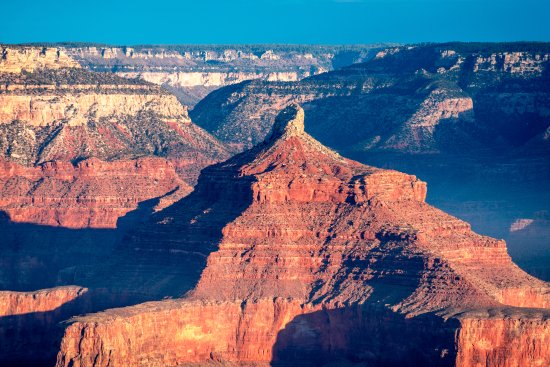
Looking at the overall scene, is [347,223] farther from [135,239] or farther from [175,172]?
[175,172]

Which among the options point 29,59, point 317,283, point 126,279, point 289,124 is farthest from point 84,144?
point 317,283

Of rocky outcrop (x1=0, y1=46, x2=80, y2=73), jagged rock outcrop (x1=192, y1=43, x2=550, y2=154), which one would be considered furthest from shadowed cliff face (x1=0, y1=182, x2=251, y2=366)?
jagged rock outcrop (x1=192, y1=43, x2=550, y2=154)

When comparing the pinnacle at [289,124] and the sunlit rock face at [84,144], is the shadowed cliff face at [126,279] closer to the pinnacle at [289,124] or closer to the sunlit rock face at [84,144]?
the pinnacle at [289,124]

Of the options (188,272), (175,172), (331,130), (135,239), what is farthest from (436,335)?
(331,130)

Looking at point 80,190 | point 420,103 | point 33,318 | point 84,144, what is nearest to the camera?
point 33,318

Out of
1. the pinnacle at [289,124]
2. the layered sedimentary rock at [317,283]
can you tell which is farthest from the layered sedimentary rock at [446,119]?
the layered sedimentary rock at [317,283]

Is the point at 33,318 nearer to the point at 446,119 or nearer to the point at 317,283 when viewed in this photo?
the point at 317,283

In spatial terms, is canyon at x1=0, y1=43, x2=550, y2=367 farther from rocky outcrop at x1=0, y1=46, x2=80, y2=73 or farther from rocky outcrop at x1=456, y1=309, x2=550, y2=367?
rocky outcrop at x1=0, y1=46, x2=80, y2=73
